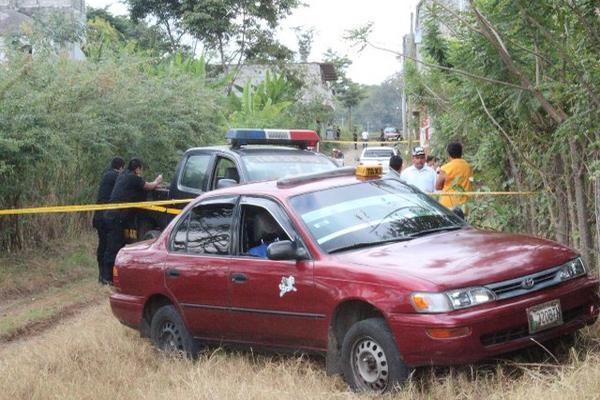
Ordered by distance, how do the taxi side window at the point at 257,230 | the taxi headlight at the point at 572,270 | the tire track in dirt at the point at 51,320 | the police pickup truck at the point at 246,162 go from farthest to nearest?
the police pickup truck at the point at 246,162 → the tire track in dirt at the point at 51,320 → the taxi side window at the point at 257,230 → the taxi headlight at the point at 572,270

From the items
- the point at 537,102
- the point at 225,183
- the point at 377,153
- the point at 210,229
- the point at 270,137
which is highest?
the point at 537,102

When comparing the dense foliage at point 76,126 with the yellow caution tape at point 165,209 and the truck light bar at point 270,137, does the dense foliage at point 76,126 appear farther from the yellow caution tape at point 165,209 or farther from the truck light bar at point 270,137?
the truck light bar at point 270,137

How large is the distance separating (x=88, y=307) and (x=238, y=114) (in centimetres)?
1589

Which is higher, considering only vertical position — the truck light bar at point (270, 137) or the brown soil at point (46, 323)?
the truck light bar at point (270, 137)

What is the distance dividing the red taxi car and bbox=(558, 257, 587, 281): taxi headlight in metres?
0.01

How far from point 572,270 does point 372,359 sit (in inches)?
62.6

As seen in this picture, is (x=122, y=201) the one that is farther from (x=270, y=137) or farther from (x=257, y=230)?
(x=257, y=230)

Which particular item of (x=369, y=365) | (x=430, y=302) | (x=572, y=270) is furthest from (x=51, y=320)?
(x=572, y=270)

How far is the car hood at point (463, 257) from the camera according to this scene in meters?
5.84

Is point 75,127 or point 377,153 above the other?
point 75,127

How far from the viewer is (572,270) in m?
6.38

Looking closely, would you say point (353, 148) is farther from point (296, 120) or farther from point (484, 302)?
point (484, 302)

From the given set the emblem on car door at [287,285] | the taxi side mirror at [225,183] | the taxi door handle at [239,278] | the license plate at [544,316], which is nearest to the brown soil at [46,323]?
the taxi side mirror at [225,183]

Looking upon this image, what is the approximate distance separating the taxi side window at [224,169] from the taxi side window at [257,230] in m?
3.85
